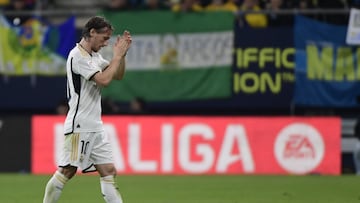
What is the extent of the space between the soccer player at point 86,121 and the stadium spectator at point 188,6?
32.8 feet

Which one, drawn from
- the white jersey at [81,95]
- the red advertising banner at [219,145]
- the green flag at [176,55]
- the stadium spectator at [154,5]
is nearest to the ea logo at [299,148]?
the red advertising banner at [219,145]

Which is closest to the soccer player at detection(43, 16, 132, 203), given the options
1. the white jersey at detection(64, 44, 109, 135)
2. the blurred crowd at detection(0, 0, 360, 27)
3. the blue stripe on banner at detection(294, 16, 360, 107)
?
the white jersey at detection(64, 44, 109, 135)

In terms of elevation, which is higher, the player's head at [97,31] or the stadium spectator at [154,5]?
the player's head at [97,31]

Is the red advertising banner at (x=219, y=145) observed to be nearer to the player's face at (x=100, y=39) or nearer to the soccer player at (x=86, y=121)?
the soccer player at (x=86, y=121)

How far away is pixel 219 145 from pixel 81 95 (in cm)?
941

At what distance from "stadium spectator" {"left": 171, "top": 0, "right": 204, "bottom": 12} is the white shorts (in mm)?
10130

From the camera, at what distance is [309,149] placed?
19.6 meters

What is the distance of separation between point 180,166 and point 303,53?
3496mm

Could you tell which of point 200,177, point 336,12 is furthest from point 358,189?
point 336,12

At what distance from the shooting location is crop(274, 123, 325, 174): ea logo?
1952 centimetres

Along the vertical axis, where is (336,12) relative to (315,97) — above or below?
above

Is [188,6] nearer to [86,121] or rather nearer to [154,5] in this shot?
[154,5]

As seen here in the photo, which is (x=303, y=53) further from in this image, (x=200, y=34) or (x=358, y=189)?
(x=358, y=189)

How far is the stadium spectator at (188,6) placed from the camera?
20469 mm
